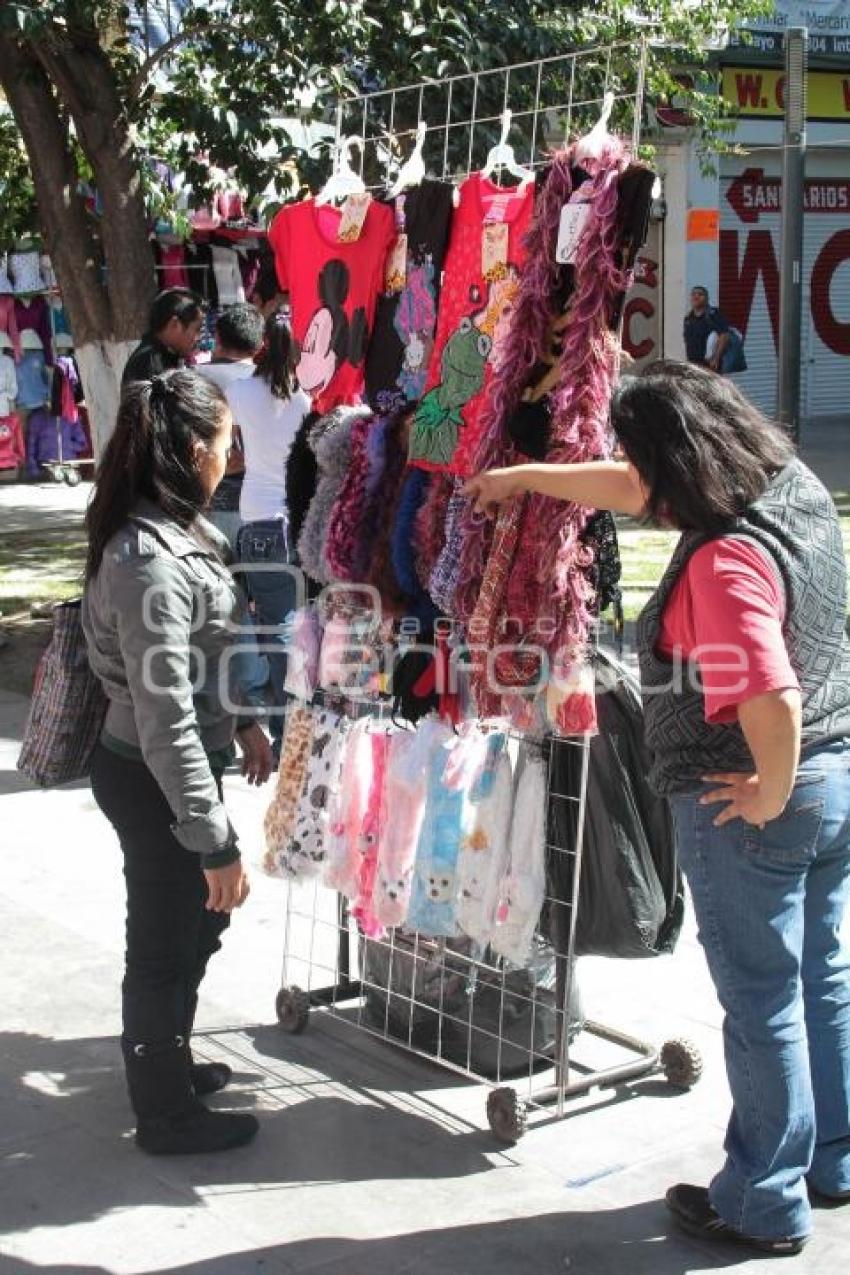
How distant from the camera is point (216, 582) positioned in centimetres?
363

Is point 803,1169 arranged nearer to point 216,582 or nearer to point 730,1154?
point 730,1154

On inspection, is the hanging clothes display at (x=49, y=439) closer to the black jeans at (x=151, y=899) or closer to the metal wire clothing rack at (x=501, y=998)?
the metal wire clothing rack at (x=501, y=998)

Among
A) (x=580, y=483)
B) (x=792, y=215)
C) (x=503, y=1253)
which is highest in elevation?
(x=792, y=215)

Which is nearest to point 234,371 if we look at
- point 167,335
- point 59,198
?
point 167,335

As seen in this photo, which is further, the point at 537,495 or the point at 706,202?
the point at 706,202

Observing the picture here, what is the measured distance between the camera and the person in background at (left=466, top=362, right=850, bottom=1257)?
3.01 metres

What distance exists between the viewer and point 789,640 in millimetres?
3117

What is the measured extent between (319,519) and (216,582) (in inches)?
27.8

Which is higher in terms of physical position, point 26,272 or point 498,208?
point 26,272

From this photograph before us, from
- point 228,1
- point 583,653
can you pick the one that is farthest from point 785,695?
point 228,1

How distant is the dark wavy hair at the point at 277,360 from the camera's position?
637 centimetres

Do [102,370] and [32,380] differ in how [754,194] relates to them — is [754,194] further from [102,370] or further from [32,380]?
[102,370]

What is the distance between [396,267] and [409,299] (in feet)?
0.50

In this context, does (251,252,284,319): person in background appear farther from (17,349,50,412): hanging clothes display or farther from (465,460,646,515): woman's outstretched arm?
(17,349,50,412): hanging clothes display
